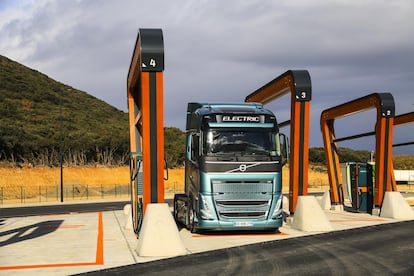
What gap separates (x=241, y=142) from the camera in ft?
52.0

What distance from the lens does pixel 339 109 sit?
2603 centimetres

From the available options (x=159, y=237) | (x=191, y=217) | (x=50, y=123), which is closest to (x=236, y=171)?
(x=191, y=217)

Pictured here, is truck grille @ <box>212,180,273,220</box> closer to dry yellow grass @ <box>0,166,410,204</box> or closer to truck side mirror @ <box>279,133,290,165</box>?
truck side mirror @ <box>279,133,290,165</box>

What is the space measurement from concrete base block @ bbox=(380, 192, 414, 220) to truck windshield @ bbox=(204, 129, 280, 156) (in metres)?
7.47

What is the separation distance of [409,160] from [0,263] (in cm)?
11951

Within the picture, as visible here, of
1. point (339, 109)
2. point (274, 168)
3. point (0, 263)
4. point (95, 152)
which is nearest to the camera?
point (0, 263)

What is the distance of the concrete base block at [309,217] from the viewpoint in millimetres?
16859

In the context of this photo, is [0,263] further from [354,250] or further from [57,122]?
[57,122]

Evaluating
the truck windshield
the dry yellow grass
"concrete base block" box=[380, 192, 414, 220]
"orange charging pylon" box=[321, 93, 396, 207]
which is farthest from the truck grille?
the dry yellow grass

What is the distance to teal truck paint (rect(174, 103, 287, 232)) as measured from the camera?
1539 centimetres

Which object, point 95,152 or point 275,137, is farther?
point 95,152

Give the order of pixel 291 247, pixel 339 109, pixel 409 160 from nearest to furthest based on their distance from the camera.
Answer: pixel 291 247
pixel 339 109
pixel 409 160

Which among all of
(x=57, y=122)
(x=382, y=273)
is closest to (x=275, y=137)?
(x=382, y=273)

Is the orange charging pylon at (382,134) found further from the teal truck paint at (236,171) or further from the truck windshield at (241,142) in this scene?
the truck windshield at (241,142)
